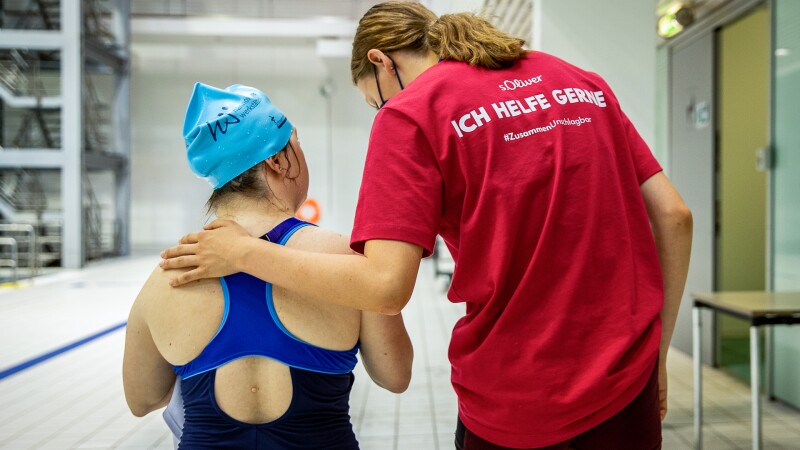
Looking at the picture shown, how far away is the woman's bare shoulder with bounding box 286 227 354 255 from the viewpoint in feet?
3.22

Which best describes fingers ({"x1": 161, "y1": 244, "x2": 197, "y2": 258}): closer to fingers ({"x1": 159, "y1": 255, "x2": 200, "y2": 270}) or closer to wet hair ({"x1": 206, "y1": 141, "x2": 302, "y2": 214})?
fingers ({"x1": 159, "y1": 255, "x2": 200, "y2": 270})

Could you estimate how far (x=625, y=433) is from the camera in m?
0.89

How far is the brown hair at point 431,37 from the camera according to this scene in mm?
909

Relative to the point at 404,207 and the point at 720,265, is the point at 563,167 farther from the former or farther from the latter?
the point at 720,265

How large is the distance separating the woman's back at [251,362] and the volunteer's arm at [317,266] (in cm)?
7

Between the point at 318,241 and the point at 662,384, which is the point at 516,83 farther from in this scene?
the point at 662,384

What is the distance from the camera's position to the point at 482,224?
2.85 feet

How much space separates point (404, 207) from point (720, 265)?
472 cm

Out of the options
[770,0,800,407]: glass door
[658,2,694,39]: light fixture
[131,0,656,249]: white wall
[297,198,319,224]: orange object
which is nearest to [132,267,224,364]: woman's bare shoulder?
[770,0,800,407]: glass door

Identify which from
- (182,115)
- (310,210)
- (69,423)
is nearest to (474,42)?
(69,423)

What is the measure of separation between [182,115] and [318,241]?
15759 mm

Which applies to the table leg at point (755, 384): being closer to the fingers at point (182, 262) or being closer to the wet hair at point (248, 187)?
the wet hair at point (248, 187)

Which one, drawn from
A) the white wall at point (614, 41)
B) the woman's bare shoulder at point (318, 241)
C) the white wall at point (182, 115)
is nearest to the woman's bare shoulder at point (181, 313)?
the woman's bare shoulder at point (318, 241)

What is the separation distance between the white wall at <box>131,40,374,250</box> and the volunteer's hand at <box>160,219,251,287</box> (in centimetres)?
1461
